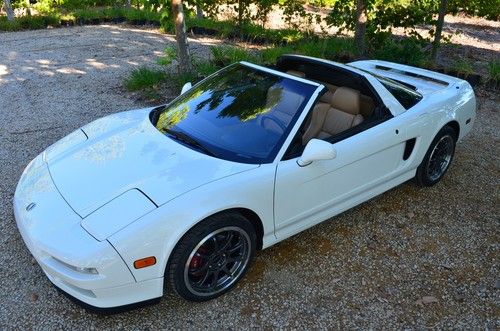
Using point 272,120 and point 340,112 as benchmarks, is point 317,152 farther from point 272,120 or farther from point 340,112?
point 340,112

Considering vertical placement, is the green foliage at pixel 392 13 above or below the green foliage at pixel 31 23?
above

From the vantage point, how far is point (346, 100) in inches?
140

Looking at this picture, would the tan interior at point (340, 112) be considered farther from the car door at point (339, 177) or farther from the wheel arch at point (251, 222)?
the wheel arch at point (251, 222)

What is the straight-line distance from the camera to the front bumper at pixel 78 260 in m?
2.37

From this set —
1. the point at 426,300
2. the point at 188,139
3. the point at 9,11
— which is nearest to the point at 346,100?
the point at 188,139

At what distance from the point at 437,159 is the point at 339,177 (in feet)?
4.80

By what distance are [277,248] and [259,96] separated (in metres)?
1.17

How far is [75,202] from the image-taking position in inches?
106

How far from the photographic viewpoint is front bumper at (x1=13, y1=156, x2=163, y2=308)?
7.77 ft

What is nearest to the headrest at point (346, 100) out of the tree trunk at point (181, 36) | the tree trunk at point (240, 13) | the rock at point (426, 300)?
the rock at point (426, 300)

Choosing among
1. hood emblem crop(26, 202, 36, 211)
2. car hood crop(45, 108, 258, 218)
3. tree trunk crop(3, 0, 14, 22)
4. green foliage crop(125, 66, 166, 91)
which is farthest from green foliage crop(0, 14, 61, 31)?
hood emblem crop(26, 202, 36, 211)

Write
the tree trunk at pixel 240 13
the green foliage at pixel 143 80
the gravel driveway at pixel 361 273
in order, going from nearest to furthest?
the gravel driveway at pixel 361 273 < the green foliage at pixel 143 80 < the tree trunk at pixel 240 13

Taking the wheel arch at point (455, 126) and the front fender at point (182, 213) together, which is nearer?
the front fender at point (182, 213)

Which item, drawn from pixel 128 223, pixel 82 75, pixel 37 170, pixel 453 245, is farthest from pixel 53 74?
pixel 453 245
